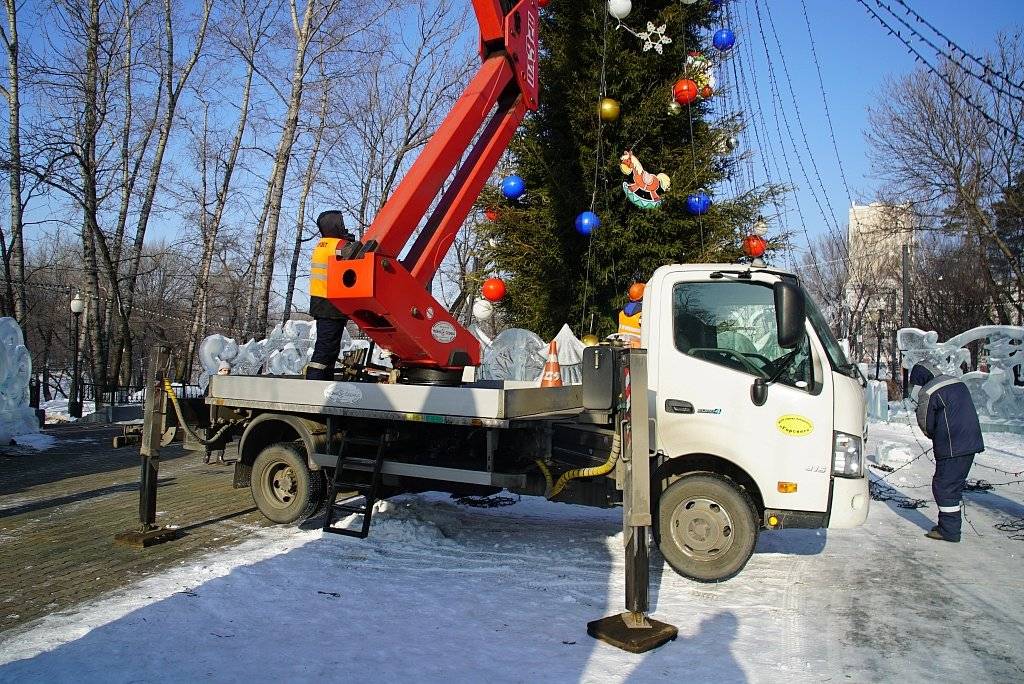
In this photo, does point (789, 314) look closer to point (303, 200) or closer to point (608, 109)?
point (608, 109)

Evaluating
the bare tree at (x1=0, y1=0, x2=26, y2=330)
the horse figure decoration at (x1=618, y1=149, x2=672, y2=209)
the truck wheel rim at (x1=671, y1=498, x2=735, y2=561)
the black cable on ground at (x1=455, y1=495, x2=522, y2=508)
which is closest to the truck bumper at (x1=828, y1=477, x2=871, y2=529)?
the truck wheel rim at (x1=671, y1=498, x2=735, y2=561)

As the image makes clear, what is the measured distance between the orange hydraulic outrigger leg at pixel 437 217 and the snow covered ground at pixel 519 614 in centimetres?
181

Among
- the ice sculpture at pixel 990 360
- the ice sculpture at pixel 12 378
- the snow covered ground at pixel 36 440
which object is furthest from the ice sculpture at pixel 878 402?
the ice sculpture at pixel 12 378

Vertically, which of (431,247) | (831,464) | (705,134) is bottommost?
(831,464)

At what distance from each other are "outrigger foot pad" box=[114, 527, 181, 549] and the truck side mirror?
17.9ft

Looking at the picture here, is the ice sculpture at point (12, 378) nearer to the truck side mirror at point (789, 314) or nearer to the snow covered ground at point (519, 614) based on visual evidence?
the snow covered ground at point (519, 614)

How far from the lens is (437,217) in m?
7.50

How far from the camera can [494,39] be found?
7.62 m

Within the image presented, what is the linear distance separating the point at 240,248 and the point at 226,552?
27.6m

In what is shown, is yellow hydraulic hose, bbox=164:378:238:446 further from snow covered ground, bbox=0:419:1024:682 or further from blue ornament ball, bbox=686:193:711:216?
blue ornament ball, bbox=686:193:711:216

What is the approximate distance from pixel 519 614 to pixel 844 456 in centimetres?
267

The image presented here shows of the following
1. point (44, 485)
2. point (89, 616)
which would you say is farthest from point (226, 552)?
point (44, 485)

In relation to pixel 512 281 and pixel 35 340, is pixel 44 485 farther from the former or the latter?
pixel 35 340

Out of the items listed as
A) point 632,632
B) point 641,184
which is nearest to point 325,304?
point 632,632
